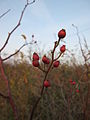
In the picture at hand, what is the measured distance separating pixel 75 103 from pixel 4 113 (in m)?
1.14

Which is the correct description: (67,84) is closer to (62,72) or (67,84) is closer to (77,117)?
(62,72)

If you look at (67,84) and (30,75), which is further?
(30,75)

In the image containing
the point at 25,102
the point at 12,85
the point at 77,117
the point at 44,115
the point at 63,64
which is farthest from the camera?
the point at 63,64

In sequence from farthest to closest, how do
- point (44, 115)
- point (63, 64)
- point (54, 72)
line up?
point (63, 64) < point (54, 72) < point (44, 115)

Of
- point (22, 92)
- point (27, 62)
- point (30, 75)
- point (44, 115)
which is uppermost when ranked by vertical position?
point (27, 62)

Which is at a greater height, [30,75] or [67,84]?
[30,75]

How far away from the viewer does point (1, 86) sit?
9.41 feet

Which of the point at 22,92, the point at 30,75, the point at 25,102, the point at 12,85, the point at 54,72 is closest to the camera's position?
the point at 25,102

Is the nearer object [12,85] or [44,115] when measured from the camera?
[44,115]

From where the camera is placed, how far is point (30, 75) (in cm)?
327

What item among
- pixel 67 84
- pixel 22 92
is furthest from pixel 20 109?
pixel 67 84

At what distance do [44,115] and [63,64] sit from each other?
205cm

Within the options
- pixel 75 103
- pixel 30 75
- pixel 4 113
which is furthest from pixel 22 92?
pixel 75 103

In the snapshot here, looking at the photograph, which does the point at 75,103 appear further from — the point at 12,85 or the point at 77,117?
the point at 12,85
